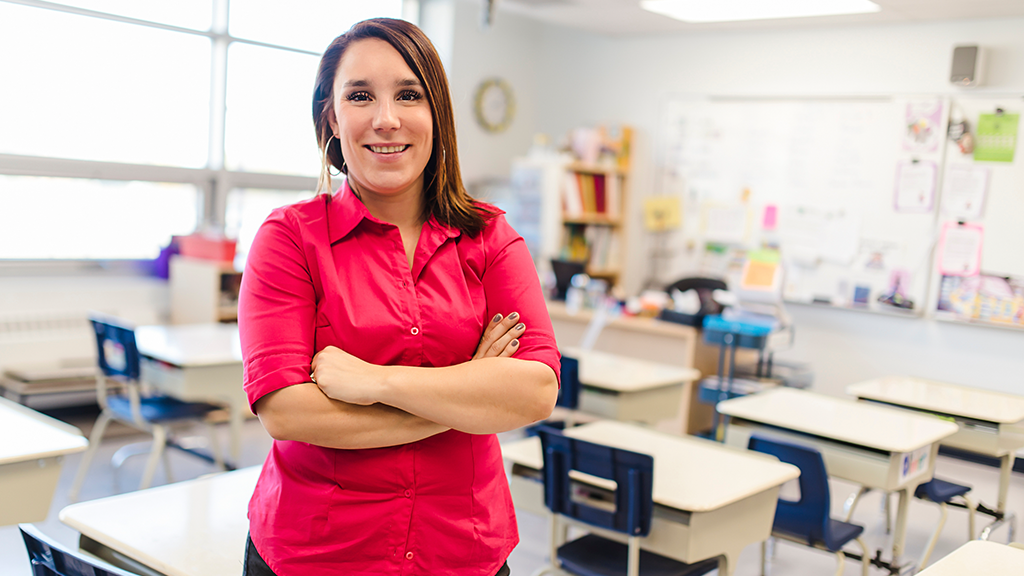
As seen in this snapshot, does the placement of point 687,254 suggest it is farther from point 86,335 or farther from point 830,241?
point 86,335

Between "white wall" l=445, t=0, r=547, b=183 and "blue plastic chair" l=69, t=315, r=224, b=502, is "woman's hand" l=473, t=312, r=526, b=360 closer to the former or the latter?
"blue plastic chair" l=69, t=315, r=224, b=502

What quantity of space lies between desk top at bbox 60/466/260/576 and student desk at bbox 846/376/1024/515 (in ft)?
9.11

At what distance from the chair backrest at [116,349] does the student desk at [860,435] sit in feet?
8.03

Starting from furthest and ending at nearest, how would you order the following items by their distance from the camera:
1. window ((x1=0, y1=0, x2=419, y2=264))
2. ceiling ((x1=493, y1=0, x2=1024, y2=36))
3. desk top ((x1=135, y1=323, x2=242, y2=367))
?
ceiling ((x1=493, y1=0, x2=1024, y2=36))
window ((x1=0, y1=0, x2=419, y2=264))
desk top ((x1=135, y1=323, x2=242, y2=367))

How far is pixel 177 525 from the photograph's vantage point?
1.89 metres

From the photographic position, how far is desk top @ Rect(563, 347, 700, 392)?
3711 millimetres

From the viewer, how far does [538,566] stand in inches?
131

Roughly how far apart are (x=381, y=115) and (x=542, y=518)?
307cm

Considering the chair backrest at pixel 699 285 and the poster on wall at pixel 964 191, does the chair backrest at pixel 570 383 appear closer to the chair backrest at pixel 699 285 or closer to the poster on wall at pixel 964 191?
the chair backrest at pixel 699 285

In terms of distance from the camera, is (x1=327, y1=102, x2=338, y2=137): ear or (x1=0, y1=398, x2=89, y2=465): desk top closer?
(x1=327, y1=102, x2=338, y2=137): ear

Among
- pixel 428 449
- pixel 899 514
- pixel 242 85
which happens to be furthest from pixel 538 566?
→ pixel 242 85

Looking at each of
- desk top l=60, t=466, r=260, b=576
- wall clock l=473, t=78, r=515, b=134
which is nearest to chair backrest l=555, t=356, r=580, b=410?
desk top l=60, t=466, r=260, b=576

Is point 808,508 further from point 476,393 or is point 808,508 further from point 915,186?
point 915,186

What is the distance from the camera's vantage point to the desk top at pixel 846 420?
2.91 metres
